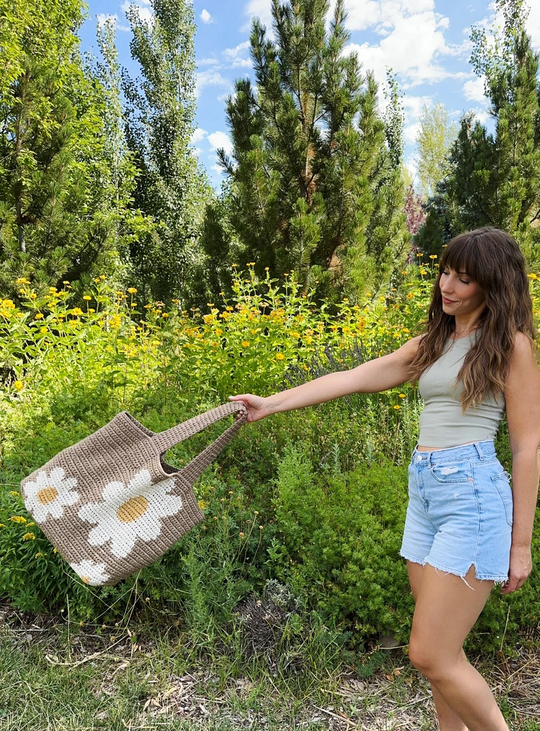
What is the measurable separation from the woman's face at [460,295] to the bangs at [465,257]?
15mm

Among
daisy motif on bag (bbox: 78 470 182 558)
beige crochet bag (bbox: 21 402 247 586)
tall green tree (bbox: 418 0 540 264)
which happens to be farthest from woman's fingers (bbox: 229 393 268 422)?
tall green tree (bbox: 418 0 540 264)

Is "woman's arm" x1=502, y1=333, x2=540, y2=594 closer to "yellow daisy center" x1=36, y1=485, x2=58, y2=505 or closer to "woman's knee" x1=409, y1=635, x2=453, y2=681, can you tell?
"woman's knee" x1=409, y1=635, x2=453, y2=681

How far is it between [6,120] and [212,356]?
719cm

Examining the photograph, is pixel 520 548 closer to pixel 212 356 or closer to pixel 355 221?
pixel 212 356

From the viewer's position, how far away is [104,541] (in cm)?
157

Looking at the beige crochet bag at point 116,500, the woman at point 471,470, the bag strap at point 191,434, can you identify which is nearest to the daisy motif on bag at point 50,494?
the beige crochet bag at point 116,500

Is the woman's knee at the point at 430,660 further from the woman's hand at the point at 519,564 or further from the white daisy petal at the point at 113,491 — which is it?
the white daisy petal at the point at 113,491

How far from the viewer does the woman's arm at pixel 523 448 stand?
1.34 meters

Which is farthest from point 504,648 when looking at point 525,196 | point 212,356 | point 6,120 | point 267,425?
point 6,120

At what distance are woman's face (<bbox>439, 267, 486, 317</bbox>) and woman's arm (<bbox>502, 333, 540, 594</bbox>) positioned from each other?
0.18 metres

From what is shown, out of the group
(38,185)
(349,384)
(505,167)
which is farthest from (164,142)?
(349,384)

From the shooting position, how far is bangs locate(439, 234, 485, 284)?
143 cm

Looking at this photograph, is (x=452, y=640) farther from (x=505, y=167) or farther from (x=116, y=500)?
(x=505, y=167)

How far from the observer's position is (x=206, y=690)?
6.56 ft
